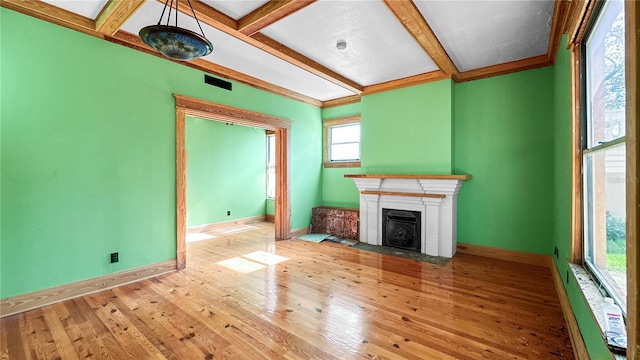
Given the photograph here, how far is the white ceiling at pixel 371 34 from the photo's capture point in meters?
2.47

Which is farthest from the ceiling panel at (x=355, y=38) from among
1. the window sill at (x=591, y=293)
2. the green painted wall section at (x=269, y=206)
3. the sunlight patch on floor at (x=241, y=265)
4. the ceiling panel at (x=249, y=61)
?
the green painted wall section at (x=269, y=206)

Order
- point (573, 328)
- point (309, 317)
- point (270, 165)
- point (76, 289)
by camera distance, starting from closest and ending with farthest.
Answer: point (573, 328), point (309, 317), point (76, 289), point (270, 165)

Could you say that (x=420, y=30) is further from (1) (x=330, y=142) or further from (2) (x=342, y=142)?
(1) (x=330, y=142)

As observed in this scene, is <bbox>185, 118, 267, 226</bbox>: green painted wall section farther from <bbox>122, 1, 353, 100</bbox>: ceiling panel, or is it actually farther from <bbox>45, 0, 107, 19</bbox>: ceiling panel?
<bbox>45, 0, 107, 19</bbox>: ceiling panel

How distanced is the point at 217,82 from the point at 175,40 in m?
2.24

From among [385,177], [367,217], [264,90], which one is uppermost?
[264,90]

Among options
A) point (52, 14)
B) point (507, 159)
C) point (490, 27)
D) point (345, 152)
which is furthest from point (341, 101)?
point (52, 14)

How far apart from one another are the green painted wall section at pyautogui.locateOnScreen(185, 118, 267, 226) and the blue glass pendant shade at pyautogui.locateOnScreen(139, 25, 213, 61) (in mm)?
4335

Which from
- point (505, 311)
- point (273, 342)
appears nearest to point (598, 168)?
point (505, 311)

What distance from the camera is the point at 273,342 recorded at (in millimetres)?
1927

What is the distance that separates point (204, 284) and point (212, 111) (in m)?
2.29

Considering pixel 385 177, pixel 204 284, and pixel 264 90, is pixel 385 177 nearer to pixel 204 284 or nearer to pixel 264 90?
pixel 264 90

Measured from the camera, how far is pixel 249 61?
3.68 metres

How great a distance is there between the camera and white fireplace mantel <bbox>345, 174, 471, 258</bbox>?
3918mm
